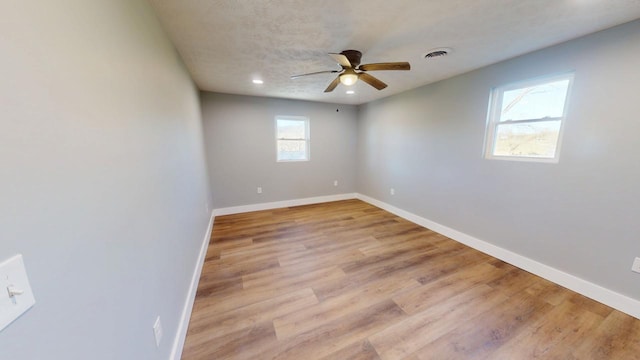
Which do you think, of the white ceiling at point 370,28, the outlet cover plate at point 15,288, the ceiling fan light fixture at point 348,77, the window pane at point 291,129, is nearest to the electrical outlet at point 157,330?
the outlet cover plate at point 15,288

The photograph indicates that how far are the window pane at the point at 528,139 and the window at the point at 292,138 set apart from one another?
130 inches

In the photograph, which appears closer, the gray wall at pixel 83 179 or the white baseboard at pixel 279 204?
the gray wall at pixel 83 179

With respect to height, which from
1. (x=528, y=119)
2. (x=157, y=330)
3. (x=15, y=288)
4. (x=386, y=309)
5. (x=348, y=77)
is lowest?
(x=386, y=309)

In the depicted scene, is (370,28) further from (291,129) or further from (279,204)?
(279,204)

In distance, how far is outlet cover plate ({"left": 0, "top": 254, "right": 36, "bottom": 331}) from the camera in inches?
16.4

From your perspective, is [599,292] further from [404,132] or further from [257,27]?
[257,27]

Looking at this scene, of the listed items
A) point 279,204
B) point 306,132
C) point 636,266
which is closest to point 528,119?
point 636,266

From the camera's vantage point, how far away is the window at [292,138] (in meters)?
4.61

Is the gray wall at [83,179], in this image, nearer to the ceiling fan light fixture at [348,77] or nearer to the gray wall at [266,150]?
the ceiling fan light fixture at [348,77]

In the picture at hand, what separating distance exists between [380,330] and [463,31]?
2514 mm

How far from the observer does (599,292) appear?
1.98 metres

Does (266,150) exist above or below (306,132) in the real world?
below

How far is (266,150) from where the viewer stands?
4500mm

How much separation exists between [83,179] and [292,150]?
4126mm
